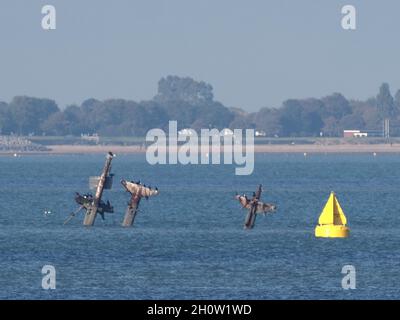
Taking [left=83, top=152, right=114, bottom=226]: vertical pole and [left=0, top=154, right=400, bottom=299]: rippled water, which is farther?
[left=83, top=152, right=114, bottom=226]: vertical pole

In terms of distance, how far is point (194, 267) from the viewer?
60.8 m

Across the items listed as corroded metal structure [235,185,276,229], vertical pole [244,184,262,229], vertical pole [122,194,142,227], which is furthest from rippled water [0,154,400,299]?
corroded metal structure [235,185,276,229]

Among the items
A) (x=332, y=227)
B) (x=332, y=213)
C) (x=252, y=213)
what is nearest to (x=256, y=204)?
(x=252, y=213)

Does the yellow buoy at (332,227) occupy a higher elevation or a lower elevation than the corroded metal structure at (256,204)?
lower

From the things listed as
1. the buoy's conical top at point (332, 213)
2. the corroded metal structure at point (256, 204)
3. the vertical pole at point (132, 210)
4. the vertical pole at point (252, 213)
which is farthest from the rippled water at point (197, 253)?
the corroded metal structure at point (256, 204)

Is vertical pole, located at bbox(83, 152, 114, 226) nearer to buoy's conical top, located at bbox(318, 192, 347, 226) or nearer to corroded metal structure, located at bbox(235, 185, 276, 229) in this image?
corroded metal structure, located at bbox(235, 185, 276, 229)

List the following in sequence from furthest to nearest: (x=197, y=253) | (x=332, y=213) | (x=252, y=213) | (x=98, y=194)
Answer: (x=252, y=213), (x=98, y=194), (x=332, y=213), (x=197, y=253)

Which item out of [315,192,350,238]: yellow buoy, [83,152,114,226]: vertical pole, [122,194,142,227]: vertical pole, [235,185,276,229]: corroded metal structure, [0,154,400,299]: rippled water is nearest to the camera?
[0,154,400,299]: rippled water

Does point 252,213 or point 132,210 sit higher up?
point 132,210

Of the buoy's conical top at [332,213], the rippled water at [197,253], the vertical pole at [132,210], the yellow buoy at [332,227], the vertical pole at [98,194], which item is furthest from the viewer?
the vertical pole at [132,210]

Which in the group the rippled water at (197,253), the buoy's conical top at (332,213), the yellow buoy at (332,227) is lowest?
the rippled water at (197,253)

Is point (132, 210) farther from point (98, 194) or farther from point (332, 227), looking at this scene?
point (332, 227)

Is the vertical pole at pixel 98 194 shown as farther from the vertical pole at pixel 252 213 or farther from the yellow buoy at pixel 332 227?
the yellow buoy at pixel 332 227
